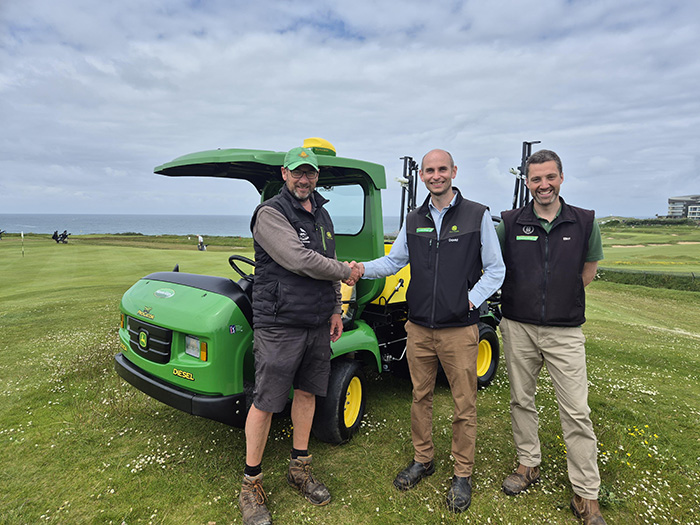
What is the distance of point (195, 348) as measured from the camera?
303 cm

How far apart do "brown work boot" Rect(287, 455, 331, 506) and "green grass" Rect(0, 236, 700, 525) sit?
57 millimetres

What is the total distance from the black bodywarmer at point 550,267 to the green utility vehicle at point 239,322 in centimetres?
135

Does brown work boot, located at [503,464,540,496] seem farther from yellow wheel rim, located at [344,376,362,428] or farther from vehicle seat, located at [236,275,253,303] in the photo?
vehicle seat, located at [236,275,253,303]

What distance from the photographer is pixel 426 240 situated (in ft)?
9.77

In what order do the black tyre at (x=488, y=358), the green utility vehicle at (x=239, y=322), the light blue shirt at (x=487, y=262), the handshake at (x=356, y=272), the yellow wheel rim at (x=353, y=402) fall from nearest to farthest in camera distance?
the light blue shirt at (x=487, y=262) < the green utility vehicle at (x=239, y=322) < the handshake at (x=356, y=272) < the yellow wheel rim at (x=353, y=402) < the black tyre at (x=488, y=358)

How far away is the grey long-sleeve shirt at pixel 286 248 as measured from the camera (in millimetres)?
2598

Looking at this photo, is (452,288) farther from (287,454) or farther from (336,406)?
(287,454)

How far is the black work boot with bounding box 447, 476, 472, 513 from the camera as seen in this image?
9.22 ft

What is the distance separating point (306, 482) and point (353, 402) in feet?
3.13

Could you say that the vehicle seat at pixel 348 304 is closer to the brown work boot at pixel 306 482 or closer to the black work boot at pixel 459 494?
the brown work boot at pixel 306 482

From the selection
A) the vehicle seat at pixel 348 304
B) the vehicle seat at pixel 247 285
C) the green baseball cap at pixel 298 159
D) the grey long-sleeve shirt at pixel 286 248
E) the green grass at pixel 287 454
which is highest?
the green baseball cap at pixel 298 159

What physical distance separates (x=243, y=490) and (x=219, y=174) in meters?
2.60

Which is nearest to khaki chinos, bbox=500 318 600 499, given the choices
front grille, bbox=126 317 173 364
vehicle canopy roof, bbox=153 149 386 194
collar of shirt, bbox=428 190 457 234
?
collar of shirt, bbox=428 190 457 234

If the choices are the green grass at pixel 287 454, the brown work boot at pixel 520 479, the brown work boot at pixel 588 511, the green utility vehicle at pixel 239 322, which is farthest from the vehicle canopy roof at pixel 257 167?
the brown work boot at pixel 588 511
